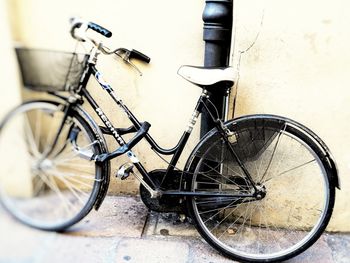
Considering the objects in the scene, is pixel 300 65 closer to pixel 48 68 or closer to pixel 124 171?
pixel 124 171

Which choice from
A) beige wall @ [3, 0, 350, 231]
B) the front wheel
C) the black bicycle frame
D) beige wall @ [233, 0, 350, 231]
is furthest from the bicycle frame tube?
beige wall @ [233, 0, 350, 231]

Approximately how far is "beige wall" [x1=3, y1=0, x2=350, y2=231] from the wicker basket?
42 cm

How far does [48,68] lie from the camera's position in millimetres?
2992

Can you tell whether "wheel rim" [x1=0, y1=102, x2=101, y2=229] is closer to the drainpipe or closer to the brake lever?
the brake lever

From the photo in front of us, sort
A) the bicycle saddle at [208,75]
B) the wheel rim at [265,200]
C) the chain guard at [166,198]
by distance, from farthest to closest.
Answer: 1. the chain guard at [166,198]
2. the wheel rim at [265,200]
3. the bicycle saddle at [208,75]

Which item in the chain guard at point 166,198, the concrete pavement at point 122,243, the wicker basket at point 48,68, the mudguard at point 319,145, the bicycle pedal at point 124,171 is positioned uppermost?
the wicker basket at point 48,68

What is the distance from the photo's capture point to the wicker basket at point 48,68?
2.97m

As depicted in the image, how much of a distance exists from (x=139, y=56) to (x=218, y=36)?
2.19ft

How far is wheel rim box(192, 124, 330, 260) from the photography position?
3.18m

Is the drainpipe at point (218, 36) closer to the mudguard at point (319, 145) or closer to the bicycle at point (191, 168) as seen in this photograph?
the bicycle at point (191, 168)

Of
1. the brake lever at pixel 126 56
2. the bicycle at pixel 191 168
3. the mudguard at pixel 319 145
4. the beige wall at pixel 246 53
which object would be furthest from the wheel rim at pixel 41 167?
the mudguard at pixel 319 145

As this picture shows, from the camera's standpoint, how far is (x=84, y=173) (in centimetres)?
363

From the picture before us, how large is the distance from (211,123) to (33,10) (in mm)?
1748

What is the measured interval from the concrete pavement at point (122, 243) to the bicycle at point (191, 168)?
120 millimetres
